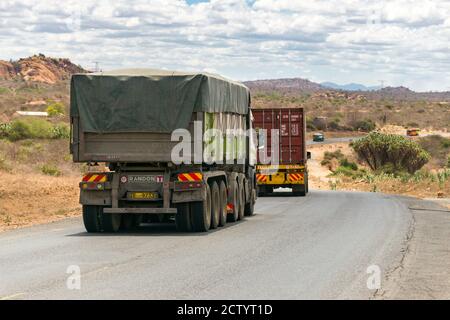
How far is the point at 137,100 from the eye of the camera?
20.5m

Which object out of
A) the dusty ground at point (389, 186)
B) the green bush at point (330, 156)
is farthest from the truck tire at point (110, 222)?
the green bush at point (330, 156)

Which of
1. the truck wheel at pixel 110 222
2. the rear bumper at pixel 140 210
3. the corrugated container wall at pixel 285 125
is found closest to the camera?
the rear bumper at pixel 140 210

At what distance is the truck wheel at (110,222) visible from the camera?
20500mm

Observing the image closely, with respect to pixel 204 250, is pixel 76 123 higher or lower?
higher

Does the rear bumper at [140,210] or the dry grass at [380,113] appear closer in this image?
the rear bumper at [140,210]

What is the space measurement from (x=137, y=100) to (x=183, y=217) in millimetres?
2775

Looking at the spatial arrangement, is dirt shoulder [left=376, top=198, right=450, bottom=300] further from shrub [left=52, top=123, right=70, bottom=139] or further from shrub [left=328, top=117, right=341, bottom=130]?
shrub [left=328, top=117, right=341, bottom=130]

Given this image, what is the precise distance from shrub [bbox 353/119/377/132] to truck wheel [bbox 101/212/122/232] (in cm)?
12207

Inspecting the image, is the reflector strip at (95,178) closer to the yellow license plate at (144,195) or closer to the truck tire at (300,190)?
the yellow license plate at (144,195)

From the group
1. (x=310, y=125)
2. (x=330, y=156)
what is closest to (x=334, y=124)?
(x=310, y=125)
